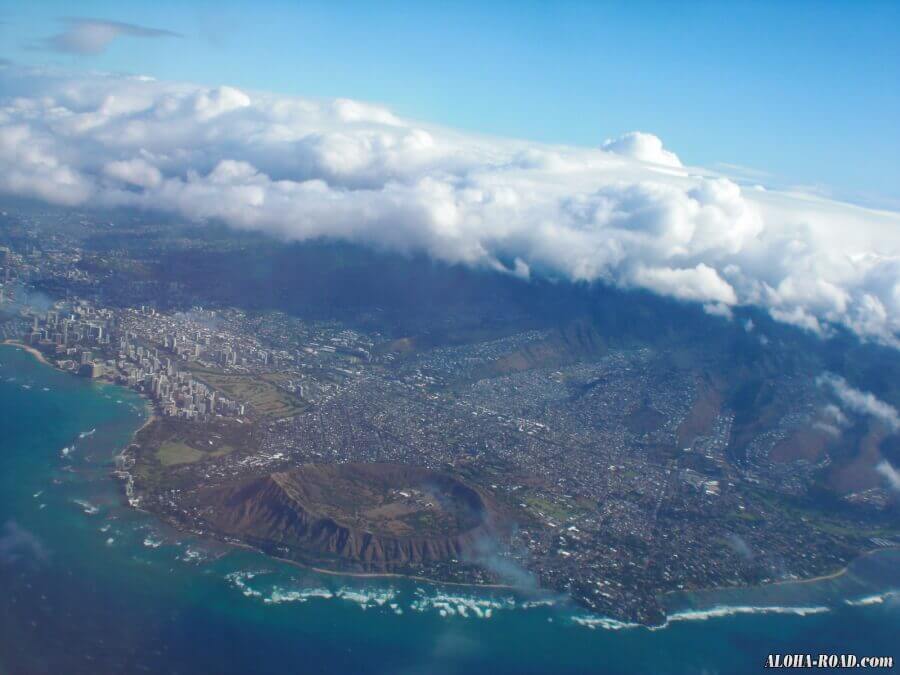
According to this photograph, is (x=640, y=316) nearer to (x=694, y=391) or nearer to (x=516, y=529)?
(x=694, y=391)

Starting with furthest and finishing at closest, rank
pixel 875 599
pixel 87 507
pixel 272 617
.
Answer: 1. pixel 875 599
2. pixel 87 507
3. pixel 272 617

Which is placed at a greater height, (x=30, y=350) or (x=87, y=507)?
(x=30, y=350)

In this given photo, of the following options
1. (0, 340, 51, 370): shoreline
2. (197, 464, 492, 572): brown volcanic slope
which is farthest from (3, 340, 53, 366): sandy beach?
(197, 464, 492, 572): brown volcanic slope

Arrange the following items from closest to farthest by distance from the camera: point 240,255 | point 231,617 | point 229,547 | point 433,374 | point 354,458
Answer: point 231,617 < point 229,547 < point 354,458 < point 433,374 < point 240,255

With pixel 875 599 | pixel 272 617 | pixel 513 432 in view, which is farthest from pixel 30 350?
pixel 875 599

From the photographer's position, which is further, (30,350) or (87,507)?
(30,350)

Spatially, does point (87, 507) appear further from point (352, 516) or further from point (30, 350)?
point (30, 350)

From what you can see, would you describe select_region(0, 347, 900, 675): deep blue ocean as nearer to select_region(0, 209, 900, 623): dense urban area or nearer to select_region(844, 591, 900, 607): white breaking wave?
select_region(844, 591, 900, 607): white breaking wave

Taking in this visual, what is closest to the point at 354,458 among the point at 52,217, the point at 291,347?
the point at 291,347
